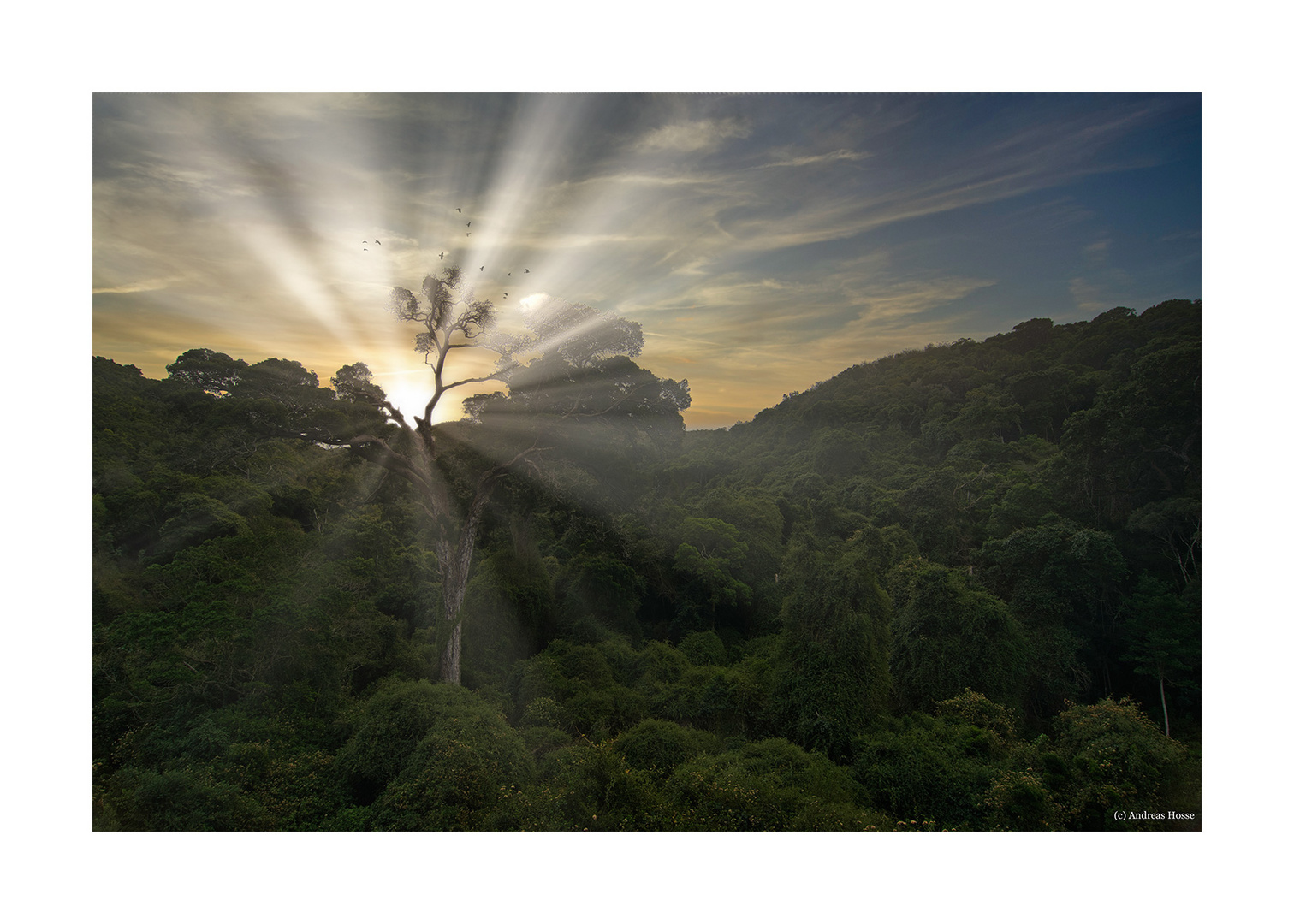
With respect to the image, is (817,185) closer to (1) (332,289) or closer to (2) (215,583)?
(1) (332,289)

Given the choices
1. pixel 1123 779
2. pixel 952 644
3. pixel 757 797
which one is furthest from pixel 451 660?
pixel 1123 779

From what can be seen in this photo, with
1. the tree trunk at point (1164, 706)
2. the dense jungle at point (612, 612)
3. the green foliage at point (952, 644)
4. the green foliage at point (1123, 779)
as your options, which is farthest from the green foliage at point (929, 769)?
the tree trunk at point (1164, 706)

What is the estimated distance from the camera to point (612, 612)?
8414mm

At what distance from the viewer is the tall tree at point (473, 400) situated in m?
5.54

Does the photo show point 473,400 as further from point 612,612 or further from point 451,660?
point 612,612

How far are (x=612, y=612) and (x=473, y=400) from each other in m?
4.76

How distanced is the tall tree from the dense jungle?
50 mm

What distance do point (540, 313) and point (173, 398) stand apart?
4.41 metres

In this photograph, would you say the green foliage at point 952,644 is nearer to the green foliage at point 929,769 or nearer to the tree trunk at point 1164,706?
the green foliage at point 929,769

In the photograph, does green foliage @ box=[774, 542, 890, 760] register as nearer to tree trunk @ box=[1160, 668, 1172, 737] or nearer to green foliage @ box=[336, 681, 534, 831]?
tree trunk @ box=[1160, 668, 1172, 737]

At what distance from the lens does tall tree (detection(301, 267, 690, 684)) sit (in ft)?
18.2

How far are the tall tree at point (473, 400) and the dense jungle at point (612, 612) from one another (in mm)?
50

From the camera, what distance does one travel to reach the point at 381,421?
571cm

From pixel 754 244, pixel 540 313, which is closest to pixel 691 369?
pixel 754 244
